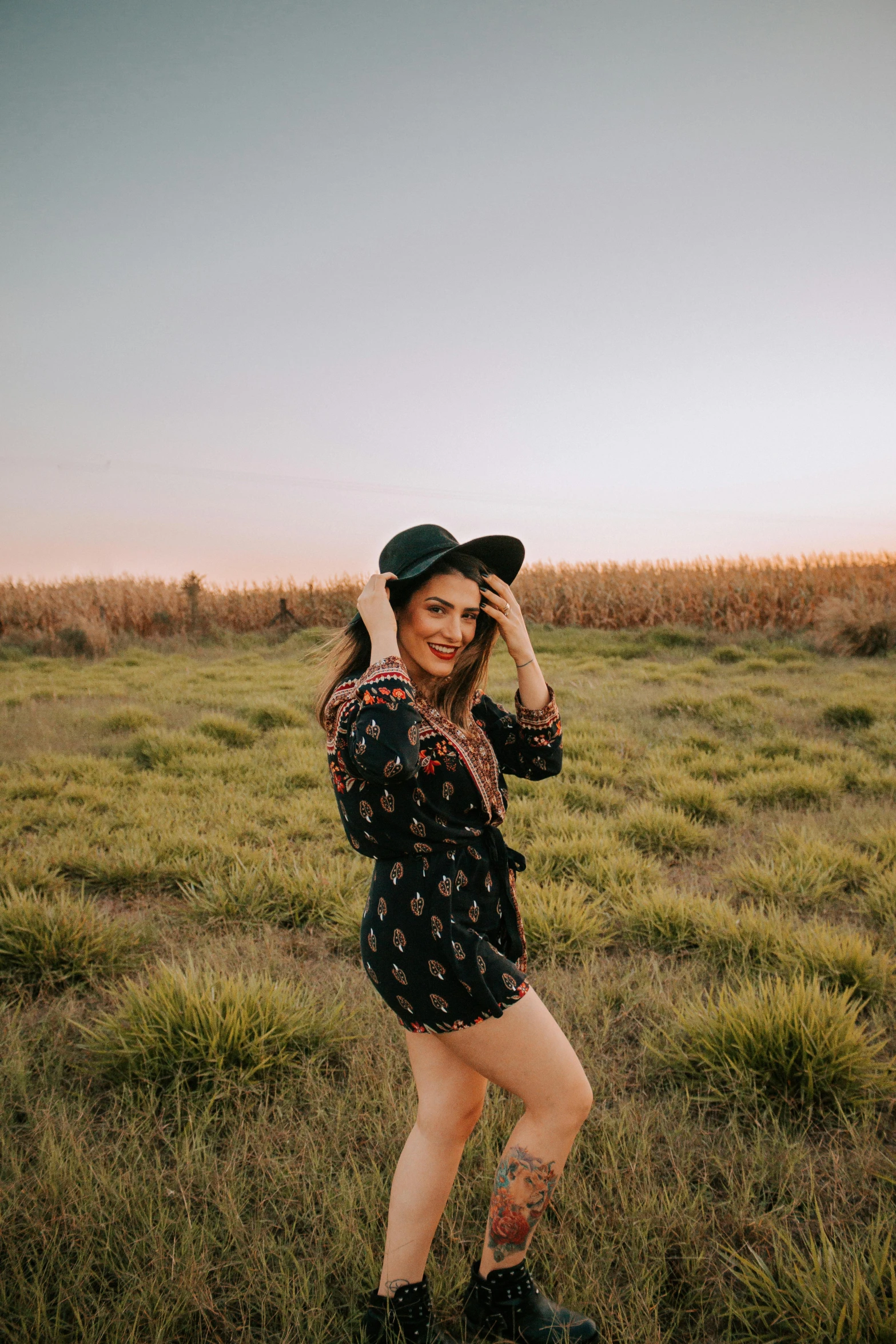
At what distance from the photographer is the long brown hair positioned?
194 centimetres

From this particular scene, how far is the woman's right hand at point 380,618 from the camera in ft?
5.79

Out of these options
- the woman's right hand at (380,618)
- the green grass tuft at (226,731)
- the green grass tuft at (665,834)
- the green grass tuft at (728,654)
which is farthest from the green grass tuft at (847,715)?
the woman's right hand at (380,618)

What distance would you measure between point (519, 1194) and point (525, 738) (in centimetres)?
109

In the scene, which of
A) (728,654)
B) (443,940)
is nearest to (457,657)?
(443,940)

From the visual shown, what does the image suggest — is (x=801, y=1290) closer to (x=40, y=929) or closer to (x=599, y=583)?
(x=40, y=929)

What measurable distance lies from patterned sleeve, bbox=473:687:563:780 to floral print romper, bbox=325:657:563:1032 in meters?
0.18

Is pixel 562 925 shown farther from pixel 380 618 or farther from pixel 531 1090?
pixel 380 618

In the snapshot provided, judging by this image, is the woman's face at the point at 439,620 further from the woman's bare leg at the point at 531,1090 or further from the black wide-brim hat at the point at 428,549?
the woman's bare leg at the point at 531,1090

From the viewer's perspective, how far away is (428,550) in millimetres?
1889

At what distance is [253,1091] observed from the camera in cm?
253

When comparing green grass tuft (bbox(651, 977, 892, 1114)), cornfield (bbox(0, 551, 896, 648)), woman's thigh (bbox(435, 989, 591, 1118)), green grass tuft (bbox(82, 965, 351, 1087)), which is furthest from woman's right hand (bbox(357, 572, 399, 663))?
cornfield (bbox(0, 551, 896, 648))

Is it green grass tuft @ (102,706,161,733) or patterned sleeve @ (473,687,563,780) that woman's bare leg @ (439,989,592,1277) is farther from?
green grass tuft @ (102,706,161,733)

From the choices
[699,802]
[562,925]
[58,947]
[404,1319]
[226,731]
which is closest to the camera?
[404,1319]

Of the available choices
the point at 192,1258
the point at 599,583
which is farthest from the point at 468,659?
the point at 599,583
